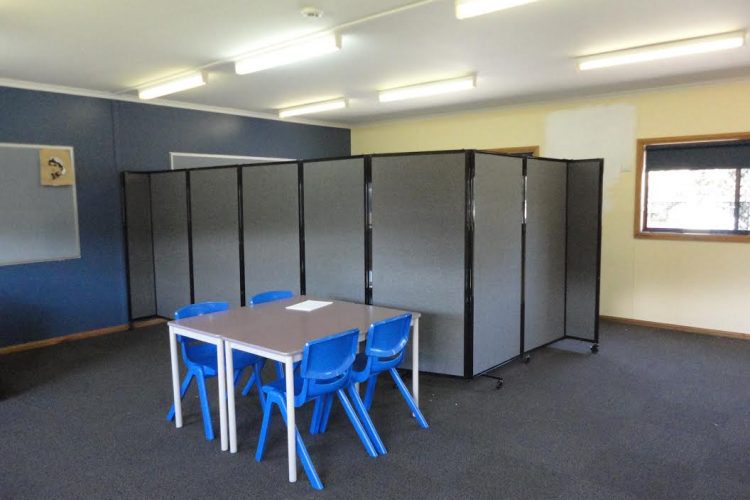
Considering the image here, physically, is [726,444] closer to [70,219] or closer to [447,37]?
[447,37]

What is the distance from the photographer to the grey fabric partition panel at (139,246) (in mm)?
6062

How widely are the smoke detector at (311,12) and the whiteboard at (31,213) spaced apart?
359 centimetres

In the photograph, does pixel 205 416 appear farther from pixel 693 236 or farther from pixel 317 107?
pixel 693 236

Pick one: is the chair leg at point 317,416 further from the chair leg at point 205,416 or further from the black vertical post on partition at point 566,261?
the black vertical post on partition at point 566,261

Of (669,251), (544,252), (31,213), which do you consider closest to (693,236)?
(669,251)

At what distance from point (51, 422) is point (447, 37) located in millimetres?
4083

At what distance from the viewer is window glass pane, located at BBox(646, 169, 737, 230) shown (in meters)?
5.98

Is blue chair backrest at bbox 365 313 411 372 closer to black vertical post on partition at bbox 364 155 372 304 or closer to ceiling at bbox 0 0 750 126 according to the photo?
black vertical post on partition at bbox 364 155 372 304

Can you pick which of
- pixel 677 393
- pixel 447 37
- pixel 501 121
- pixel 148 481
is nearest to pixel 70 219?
pixel 148 481

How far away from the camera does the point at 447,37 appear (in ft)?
13.4

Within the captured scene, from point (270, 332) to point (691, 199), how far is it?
217 inches

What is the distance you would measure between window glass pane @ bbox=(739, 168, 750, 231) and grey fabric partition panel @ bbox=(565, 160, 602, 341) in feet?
7.60

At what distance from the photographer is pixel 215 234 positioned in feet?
18.1

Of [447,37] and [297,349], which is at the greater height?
[447,37]
